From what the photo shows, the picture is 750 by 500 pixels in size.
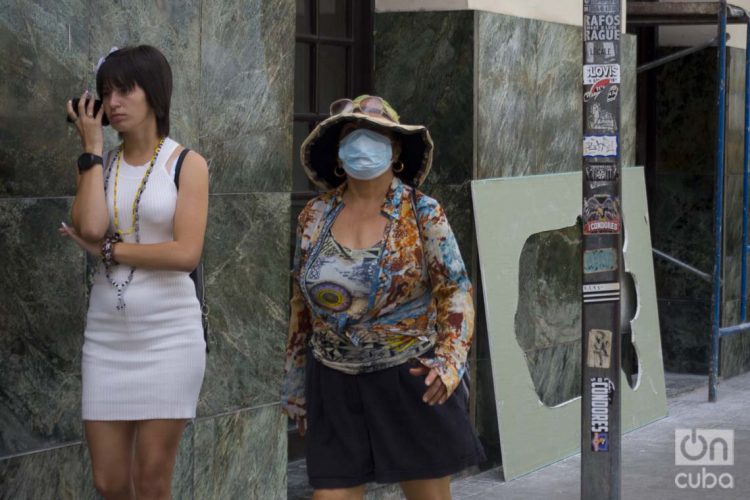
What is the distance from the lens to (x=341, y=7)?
7879mm

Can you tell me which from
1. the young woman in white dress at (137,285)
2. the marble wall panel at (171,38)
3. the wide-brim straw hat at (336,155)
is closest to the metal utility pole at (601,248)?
the wide-brim straw hat at (336,155)

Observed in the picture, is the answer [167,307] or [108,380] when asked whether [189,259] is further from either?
[108,380]

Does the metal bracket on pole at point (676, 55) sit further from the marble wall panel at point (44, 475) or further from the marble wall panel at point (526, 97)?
the marble wall panel at point (44, 475)

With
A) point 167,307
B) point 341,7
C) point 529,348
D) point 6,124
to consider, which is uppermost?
point 341,7

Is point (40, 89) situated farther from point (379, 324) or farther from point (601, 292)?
point (601, 292)

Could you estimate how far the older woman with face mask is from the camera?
4.68 meters

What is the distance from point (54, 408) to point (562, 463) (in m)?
3.65

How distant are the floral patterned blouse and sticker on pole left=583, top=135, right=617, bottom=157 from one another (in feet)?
5.45

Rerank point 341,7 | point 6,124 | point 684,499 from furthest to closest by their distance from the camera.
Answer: point 341,7 < point 684,499 < point 6,124

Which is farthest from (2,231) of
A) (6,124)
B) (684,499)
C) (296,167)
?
(684,499)

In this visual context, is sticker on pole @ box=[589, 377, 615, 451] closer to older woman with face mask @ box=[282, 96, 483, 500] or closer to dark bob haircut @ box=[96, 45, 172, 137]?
older woman with face mask @ box=[282, 96, 483, 500]

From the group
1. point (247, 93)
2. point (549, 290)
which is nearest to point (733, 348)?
point (549, 290)

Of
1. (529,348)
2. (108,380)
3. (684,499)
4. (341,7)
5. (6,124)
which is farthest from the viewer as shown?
(529,348)

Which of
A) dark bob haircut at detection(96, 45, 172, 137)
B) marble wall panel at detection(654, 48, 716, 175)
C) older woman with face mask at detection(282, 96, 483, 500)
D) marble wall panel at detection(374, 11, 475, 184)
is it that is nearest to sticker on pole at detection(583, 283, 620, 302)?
older woman with face mask at detection(282, 96, 483, 500)
